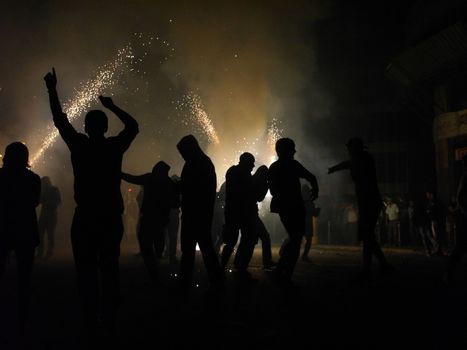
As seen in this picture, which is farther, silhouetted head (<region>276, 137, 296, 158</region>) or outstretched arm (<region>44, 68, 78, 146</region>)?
silhouetted head (<region>276, 137, 296, 158</region>)

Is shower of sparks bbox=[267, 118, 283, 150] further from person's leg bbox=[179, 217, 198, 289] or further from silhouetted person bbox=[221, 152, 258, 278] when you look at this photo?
person's leg bbox=[179, 217, 198, 289]

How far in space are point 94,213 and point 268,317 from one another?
1.57m

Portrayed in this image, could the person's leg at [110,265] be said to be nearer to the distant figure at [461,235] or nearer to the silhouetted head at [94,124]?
the silhouetted head at [94,124]

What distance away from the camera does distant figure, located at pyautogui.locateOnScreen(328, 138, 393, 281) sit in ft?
18.7

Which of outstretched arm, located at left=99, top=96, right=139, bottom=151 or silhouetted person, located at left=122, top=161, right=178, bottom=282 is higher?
outstretched arm, located at left=99, top=96, right=139, bottom=151

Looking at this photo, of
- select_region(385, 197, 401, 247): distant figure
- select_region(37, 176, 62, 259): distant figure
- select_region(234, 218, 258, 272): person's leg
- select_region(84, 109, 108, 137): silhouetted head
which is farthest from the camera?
select_region(385, 197, 401, 247): distant figure

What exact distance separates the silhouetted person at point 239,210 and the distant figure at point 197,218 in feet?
4.34

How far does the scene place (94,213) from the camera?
10.2 feet

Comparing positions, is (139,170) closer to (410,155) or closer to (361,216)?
(410,155)

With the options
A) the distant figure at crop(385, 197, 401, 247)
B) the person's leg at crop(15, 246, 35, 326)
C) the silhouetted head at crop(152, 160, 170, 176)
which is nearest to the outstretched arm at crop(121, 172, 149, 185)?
the silhouetted head at crop(152, 160, 170, 176)

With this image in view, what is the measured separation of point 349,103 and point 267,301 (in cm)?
2034

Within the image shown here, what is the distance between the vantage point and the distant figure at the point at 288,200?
5012 millimetres

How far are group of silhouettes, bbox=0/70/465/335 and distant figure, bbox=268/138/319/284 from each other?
11mm

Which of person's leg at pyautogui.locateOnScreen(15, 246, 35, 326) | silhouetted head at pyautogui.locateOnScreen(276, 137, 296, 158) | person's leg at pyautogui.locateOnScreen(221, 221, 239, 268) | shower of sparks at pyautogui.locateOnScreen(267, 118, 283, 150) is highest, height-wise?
shower of sparks at pyautogui.locateOnScreen(267, 118, 283, 150)
